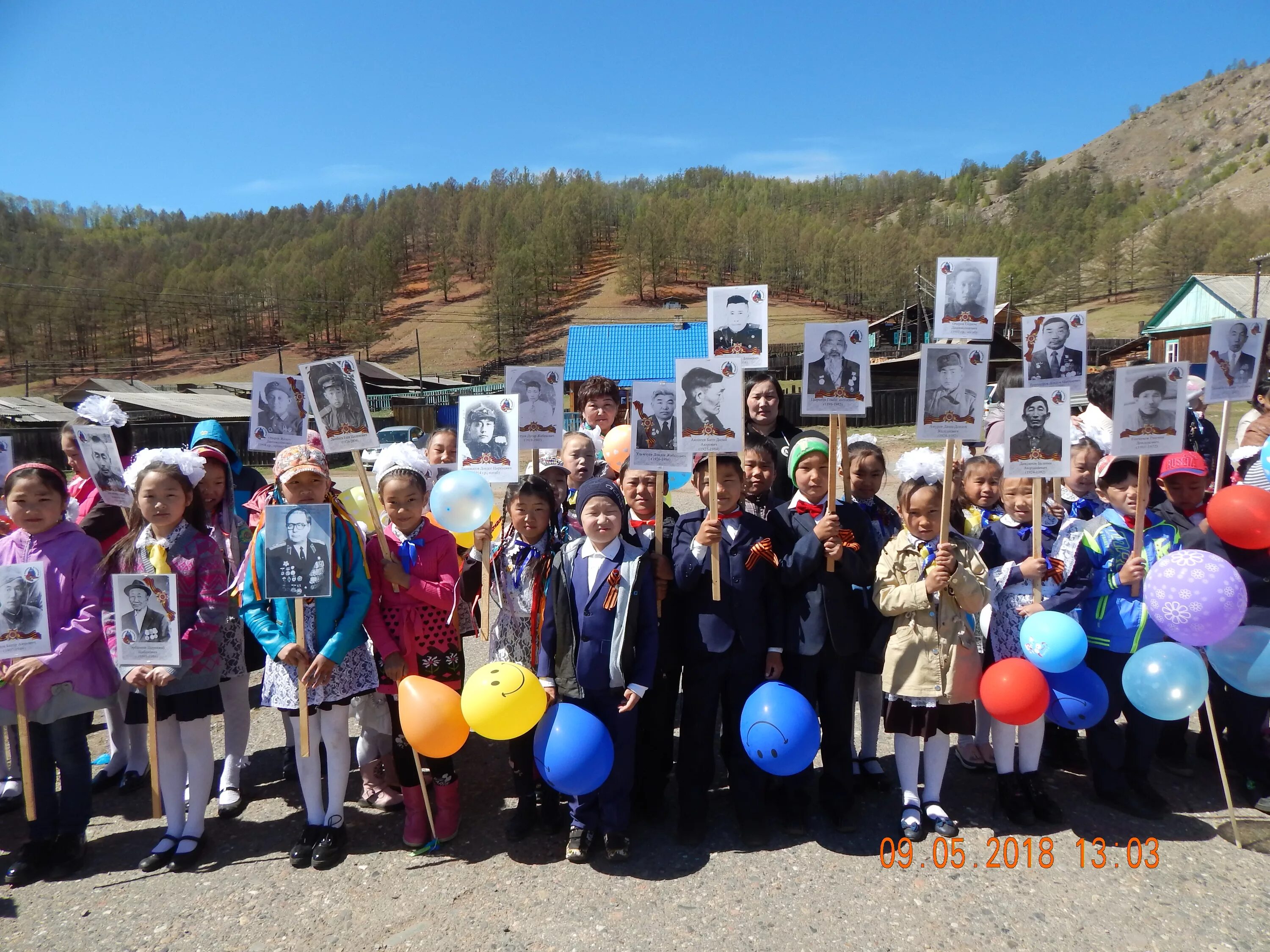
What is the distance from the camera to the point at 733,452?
12.2 ft

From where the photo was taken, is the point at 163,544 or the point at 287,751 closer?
the point at 163,544

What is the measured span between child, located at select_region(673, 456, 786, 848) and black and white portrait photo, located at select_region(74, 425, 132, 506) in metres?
3.39

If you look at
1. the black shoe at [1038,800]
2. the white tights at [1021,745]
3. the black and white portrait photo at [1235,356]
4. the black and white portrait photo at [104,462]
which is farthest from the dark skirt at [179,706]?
the black and white portrait photo at [1235,356]

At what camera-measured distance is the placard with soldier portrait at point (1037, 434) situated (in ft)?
12.3

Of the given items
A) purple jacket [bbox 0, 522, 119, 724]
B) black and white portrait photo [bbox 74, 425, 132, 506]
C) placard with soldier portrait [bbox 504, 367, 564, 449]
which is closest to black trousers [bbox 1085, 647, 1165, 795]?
placard with soldier portrait [bbox 504, 367, 564, 449]

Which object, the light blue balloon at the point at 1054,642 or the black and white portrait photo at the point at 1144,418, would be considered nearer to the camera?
the light blue balloon at the point at 1054,642

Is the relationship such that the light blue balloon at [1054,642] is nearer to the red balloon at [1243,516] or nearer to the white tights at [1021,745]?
the white tights at [1021,745]

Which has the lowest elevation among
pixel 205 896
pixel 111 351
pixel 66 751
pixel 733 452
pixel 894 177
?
pixel 205 896

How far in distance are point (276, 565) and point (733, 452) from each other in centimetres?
224

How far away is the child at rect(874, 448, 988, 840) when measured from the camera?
3.66 metres

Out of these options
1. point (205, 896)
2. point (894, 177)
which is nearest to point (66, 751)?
point (205, 896)

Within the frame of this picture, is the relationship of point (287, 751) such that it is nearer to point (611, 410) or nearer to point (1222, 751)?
point (611, 410)

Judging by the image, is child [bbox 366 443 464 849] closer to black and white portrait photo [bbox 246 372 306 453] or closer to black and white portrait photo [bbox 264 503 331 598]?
black and white portrait photo [bbox 264 503 331 598]

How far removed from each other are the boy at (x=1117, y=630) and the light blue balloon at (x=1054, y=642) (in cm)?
29
